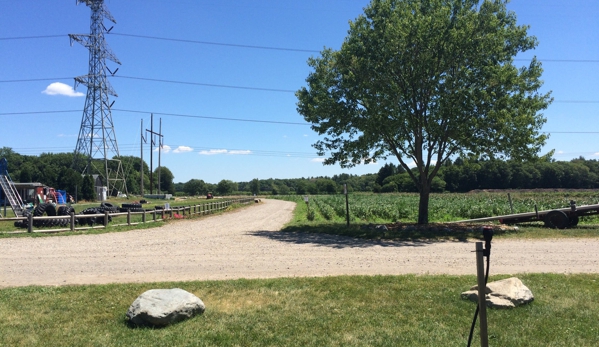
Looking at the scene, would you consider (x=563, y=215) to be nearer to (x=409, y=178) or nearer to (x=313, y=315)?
(x=313, y=315)

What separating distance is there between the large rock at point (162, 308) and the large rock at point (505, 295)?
4.18m

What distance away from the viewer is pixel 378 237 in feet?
51.1

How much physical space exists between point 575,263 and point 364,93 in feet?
33.4

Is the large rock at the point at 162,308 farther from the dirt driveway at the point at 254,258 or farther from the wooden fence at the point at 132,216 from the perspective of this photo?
the wooden fence at the point at 132,216

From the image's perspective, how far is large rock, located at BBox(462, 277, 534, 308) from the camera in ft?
19.6

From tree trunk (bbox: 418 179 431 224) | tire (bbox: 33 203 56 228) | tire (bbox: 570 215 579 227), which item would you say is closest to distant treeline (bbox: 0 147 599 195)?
tire (bbox: 570 215 579 227)

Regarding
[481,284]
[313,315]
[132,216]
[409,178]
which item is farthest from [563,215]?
[409,178]

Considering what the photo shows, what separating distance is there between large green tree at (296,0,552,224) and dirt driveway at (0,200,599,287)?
4.85m

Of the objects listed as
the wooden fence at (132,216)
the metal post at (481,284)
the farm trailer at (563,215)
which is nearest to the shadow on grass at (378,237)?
the farm trailer at (563,215)

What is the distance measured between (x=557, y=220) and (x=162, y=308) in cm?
1718

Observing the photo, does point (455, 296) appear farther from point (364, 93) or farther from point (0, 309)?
point (364, 93)

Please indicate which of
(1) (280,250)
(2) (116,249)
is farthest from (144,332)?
(2) (116,249)

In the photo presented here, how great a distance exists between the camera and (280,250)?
41.0ft

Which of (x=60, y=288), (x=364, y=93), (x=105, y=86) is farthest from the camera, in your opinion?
(x=105, y=86)
